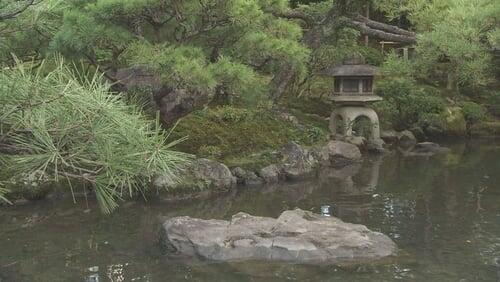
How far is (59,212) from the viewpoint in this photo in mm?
10070

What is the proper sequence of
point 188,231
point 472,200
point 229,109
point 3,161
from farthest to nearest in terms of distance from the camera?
1. point 229,109
2. point 472,200
3. point 188,231
4. point 3,161

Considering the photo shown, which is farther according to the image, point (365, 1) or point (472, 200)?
point (365, 1)

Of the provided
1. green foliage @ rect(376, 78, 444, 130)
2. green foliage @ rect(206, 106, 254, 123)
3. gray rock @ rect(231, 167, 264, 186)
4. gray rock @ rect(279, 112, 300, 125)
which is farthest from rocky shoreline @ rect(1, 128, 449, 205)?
green foliage @ rect(206, 106, 254, 123)

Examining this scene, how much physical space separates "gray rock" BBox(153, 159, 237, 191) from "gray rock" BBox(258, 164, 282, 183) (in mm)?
780

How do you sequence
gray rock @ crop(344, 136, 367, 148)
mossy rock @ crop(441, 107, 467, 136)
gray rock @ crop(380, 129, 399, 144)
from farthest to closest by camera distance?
mossy rock @ crop(441, 107, 467, 136) → gray rock @ crop(380, 129, 399, 144) → gray rock @ crop(344, 136, 367, 148)

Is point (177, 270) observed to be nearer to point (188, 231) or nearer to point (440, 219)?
point (188, 231)

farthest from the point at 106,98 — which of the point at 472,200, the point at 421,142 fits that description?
the point at 421,142

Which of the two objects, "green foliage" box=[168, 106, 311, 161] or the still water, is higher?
"green foliage" box=[168, 106, 311, 161]

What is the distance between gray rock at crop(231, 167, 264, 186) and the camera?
12320mm

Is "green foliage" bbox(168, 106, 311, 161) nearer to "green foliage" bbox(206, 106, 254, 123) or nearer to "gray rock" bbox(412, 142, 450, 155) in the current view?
"green foliage" bbox(206, 106, 254, 123)

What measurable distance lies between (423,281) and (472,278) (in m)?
0.59

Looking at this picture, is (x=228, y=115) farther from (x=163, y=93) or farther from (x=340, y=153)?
(x=163, y=93)

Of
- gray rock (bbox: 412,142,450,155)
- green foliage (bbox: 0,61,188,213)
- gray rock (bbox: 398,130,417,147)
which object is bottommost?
gray rock (bbox: 412,142,450,155)

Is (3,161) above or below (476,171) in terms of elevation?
above
